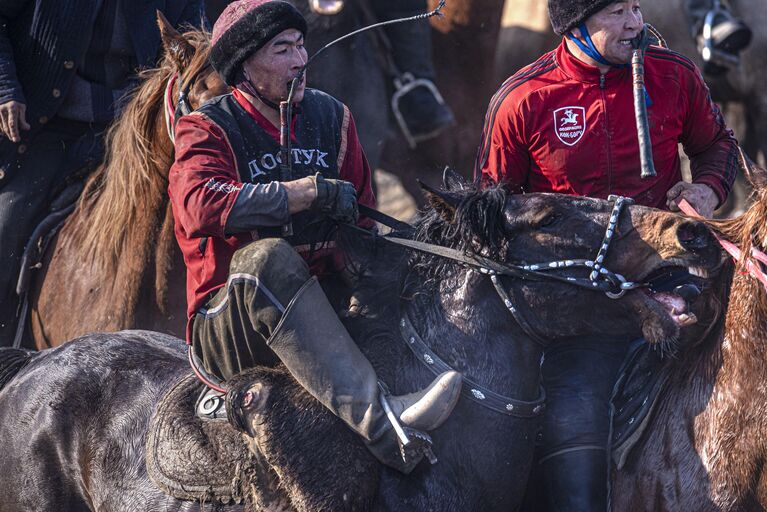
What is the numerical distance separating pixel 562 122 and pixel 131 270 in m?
2.35

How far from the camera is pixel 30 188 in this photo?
6078mm

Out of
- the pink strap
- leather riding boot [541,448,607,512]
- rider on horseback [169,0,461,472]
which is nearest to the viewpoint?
the pink strap

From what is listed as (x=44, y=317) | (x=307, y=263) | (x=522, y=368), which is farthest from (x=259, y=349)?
(x=44, y=317)

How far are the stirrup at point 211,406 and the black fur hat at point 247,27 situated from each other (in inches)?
44.1

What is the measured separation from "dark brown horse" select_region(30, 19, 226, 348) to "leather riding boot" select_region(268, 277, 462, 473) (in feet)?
6.38

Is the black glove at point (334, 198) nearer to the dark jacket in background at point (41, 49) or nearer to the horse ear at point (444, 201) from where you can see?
the horse ear at point (444, 201)

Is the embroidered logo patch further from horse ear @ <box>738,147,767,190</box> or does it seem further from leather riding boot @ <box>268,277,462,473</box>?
leather riding boot @ <box>268,277,462,473</box>

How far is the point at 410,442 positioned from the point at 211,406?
84cm

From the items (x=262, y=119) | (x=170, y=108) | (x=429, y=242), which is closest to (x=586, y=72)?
(x=429, y=242)

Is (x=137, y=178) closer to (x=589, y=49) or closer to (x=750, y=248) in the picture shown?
(x=589, y=49)

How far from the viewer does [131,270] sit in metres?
5.51

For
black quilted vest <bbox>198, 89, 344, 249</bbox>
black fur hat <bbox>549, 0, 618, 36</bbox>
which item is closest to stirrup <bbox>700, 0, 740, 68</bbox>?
black fur hat <bbox>549, 0, 618, 36</bbox>

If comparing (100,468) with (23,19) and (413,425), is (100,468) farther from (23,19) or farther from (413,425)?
(23,19)

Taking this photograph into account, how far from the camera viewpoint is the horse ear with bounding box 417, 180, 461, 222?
3598 millimetres
